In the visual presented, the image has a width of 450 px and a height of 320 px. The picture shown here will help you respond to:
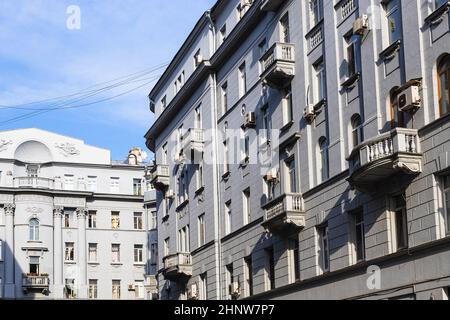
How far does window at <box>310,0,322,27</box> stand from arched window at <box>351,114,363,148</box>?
480cm

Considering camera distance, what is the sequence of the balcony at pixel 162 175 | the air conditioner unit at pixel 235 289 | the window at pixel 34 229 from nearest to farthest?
the air conditioner unit at pixel 235 289, the balcony at pixel 162 175, the window at pixel 34 229

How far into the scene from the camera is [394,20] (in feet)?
86.0

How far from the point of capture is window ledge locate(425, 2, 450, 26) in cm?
2331

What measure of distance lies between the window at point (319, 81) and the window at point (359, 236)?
197 inches

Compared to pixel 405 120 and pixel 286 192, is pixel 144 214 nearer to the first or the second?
pixel 286 192

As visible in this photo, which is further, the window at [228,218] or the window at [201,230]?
the window at [201,230]

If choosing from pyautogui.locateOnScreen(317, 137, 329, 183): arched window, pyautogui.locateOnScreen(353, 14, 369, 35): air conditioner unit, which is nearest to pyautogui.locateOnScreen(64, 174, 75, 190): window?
pyautogui.locateOnScreen(317, 137, 329, 183): arched window

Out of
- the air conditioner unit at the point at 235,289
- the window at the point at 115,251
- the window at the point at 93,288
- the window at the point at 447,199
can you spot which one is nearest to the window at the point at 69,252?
the window at the point at 93,288

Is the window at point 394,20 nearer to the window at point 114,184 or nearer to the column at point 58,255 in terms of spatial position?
the column at point 58,255

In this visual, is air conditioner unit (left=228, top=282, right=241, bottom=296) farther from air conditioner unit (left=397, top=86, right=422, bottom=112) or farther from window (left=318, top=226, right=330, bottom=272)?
air conditioner unit (left=397, top=86, right=422, bottom=112)

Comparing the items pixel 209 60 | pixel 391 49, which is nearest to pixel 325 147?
pixel 391 49

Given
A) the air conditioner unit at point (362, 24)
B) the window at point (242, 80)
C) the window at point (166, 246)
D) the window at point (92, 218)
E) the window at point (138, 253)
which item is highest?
the window at point (242, 80)

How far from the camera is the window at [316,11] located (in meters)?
31.5
